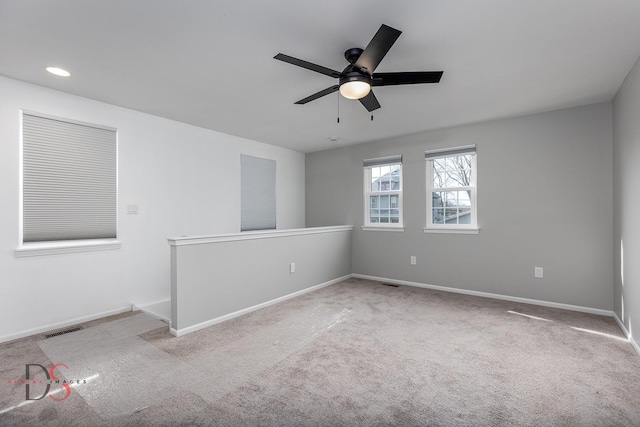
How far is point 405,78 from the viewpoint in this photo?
2.17 meters

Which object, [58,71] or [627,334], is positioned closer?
[58,71]

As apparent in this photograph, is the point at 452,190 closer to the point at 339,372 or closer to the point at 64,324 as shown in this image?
the point at 339,372

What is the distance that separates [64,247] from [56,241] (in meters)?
0.17

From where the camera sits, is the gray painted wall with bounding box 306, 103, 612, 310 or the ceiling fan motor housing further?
the gray painted wall with bounding box 306, 103, 612, 310

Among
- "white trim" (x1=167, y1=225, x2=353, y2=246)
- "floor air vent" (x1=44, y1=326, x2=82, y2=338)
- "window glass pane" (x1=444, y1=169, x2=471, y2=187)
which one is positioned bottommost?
"floor air vent" (x1=44, y1=326, x2=82, y2=338)

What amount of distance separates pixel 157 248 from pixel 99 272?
659 mm

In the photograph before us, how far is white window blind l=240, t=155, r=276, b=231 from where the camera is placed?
4.93 m

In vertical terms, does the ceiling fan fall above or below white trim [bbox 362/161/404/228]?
above

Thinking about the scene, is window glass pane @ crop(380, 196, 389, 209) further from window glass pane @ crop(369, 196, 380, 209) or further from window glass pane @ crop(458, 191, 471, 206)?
window glass pane @ crop(458, 191, 471, 206)

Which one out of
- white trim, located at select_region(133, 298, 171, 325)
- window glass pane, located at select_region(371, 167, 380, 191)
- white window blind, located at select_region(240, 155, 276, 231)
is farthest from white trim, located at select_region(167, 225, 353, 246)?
white window blind, located at select_region(240, 155, 276, 231)

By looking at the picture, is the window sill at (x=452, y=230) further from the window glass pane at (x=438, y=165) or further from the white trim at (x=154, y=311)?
the white trim at (x=154, y=311)

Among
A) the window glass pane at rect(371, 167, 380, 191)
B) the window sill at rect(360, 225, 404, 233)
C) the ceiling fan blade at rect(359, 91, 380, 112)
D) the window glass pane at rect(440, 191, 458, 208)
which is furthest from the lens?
the window glass pane at rect(371, 167, 380, 191)

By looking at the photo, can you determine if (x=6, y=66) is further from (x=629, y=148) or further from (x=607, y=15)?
(x=629, y=148)

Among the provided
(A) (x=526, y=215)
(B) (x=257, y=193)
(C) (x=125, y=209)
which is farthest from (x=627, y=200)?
(C) (x=125, y=209)
